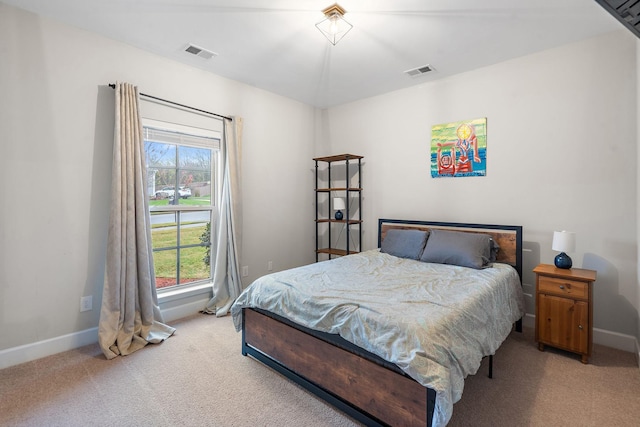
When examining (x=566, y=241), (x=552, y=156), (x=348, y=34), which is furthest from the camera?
(x=552, y=156)

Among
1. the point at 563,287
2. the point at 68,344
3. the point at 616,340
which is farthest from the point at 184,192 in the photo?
the point at 616,340

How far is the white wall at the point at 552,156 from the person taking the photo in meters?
2.57

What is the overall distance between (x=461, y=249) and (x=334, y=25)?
223 cm

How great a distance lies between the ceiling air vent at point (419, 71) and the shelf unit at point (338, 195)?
1160mm

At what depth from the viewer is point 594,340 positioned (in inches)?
106

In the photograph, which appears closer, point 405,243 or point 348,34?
point 348,34

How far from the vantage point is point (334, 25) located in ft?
7.91

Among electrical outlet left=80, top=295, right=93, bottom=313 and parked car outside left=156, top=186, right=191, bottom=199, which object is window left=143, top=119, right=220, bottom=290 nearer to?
parked car outside left=156, top=186, right=191, bottom=199

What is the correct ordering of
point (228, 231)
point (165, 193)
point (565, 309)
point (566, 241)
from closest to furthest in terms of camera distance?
point (565, 309) → point (566, 241) → point (165, 193) → point (228, 231)

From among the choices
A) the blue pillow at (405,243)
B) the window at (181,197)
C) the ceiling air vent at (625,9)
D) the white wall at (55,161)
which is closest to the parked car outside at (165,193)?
A: the window at (181,197)

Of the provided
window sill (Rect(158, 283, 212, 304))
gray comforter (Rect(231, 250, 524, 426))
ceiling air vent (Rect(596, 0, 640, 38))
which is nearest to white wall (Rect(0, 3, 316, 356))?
window sill (Rect(158, 283, 212, 304))

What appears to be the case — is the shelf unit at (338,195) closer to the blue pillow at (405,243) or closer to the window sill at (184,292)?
the blue pillow at (405,243)

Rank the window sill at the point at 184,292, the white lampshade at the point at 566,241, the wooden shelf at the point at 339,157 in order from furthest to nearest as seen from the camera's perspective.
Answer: the wooden shelf at the point at 339,157, the window sill at the point at 184,292, the white lampshade at the point at 566,241

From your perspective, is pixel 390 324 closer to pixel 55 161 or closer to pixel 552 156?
pixel 552 156
